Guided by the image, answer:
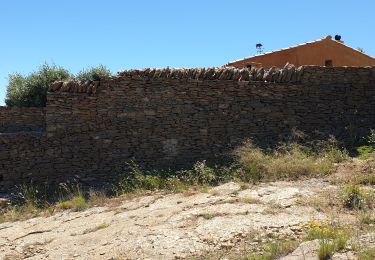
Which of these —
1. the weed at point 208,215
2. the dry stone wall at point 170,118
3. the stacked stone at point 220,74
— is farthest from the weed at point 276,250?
the stacked stone at point 220,74

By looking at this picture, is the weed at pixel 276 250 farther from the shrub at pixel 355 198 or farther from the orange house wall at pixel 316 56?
the orange house wall at pixel 316 56

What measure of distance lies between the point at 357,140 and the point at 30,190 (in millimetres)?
7202

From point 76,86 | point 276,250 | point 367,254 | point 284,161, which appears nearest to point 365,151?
point 284,161

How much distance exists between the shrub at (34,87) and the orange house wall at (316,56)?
580 centimetres

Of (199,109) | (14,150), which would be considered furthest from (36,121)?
(199,109)

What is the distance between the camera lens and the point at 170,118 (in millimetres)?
10078

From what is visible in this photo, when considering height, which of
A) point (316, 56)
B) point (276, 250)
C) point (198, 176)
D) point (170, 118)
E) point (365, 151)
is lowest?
point (276, 250)

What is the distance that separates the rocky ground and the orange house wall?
6.84 meters

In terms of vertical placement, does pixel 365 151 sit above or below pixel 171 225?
above

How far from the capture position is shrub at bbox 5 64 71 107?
1334 centimetres

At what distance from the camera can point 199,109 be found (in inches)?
399

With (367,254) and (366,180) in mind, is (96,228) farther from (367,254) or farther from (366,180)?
(366,180)

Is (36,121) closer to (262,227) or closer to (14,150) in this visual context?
(14,150)

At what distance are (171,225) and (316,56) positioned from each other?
9508mm
